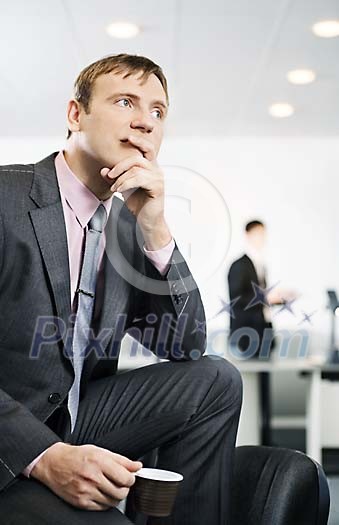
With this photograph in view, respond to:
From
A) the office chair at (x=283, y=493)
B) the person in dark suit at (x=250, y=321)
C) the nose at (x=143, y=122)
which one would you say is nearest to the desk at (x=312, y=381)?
the person in dark suit at (x=250, y=321)

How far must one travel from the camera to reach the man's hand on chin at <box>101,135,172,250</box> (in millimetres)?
1153

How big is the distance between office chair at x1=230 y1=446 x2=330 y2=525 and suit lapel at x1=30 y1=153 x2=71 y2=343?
45 cm

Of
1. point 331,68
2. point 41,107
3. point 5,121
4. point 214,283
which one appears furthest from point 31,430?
point 214,283

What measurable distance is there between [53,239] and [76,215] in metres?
0.09

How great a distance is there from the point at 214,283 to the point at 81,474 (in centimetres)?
542

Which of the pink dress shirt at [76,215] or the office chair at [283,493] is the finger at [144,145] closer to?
the pink dress shirt at [76,215]

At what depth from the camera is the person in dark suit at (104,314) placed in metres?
1.13

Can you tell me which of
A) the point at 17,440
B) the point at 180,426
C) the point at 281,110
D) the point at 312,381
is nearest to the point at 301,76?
the point at 281,110

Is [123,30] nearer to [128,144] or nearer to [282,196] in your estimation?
[128,144]

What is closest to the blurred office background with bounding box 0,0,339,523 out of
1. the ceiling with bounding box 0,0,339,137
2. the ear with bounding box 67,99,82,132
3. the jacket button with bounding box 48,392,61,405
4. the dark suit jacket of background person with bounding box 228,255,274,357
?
the ceiling with bounding box 0,0,339,137

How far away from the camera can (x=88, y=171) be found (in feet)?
4.04

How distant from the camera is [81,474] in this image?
3.20 ft

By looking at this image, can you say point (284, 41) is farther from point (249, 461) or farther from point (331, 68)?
point (249, 461)

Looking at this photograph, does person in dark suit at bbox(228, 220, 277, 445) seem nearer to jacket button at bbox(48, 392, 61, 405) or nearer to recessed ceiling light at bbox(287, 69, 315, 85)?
recessed ceiling light at bbox(287, 69, 315, 85)
